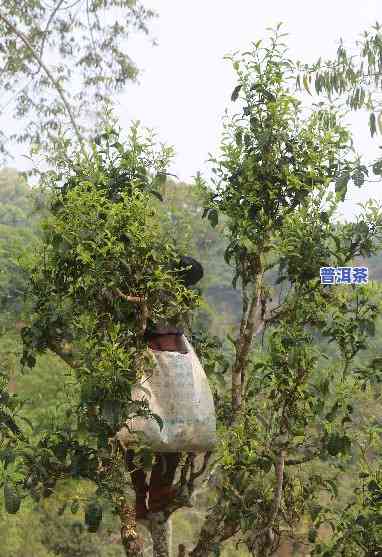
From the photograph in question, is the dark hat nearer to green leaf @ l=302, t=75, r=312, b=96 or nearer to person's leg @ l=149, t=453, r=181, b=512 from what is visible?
person's leg @ l=149, t=453, r=181, b=512

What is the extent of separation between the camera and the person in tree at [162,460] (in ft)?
9.88

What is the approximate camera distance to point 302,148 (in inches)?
124

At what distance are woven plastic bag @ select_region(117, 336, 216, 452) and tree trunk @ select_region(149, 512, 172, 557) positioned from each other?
0.39m

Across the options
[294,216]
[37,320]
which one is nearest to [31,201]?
[37,320]

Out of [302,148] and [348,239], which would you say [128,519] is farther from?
[302,148]

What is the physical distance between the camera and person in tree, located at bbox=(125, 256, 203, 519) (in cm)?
301

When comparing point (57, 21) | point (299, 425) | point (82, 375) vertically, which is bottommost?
point (299, 425)

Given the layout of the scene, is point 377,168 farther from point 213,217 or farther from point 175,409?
point 175,409

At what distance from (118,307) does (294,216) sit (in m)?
0.78

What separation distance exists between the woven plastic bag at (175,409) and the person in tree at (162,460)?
0.25 feet

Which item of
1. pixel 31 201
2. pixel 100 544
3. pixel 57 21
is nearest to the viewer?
pixel 31 201

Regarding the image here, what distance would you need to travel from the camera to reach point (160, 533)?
3.15 metres

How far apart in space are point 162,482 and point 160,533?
24cm

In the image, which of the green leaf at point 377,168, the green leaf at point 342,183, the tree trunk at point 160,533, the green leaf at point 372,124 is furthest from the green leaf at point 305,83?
the tree trunk at point 160,533
